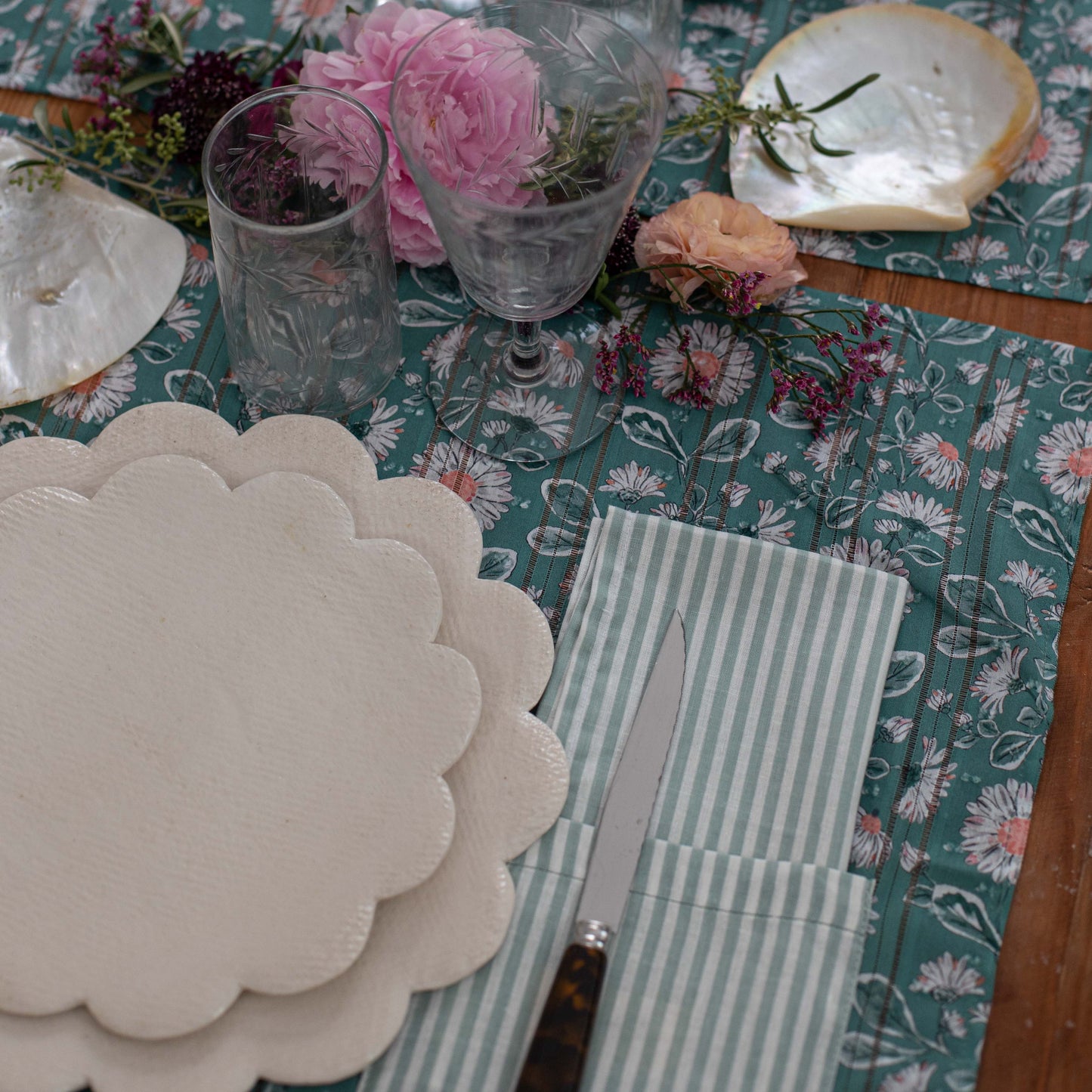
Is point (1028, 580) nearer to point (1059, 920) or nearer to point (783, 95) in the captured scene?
point (1059, 920)

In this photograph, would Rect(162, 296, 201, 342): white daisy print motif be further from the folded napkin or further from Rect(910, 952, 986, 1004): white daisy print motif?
Rect(910, 952, 986, 1004): white daisy print motif

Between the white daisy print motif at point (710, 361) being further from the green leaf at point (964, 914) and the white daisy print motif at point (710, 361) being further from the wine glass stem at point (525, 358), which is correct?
the green leaf at point (964, 914)

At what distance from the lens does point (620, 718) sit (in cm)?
64

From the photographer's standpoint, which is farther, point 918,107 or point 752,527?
point 918,107

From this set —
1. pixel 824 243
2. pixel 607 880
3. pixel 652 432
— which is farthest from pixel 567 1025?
pixel 824 243

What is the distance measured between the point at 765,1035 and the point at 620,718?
19cm

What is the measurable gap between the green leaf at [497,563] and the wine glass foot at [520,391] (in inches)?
2.8

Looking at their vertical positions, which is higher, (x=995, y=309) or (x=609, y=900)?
(x=995, y=309)

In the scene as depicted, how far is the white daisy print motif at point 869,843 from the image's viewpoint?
620mm

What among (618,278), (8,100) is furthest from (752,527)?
(8,100)

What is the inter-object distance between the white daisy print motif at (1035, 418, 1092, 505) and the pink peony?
1.33 feet

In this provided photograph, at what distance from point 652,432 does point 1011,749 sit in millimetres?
316

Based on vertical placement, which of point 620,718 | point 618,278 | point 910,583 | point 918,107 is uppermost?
point 918,107

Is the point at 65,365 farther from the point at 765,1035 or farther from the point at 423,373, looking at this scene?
the point at 765,1035
